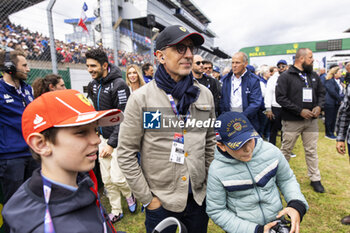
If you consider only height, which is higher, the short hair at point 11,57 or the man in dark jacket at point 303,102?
the short hair at point 11,57

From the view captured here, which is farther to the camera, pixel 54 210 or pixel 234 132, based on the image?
pixel 234 132

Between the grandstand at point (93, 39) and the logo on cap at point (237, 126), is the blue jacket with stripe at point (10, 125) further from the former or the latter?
the logo on cap at point (237, 126)

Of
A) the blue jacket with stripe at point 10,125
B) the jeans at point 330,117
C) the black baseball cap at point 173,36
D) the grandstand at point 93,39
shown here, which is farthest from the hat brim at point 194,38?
the jeans at point 330,117

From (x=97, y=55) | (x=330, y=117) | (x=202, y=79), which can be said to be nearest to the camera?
(x=97, y=55)

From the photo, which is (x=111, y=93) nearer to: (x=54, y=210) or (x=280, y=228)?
(x=54, y=210)

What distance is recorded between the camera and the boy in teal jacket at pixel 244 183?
59.1 inches

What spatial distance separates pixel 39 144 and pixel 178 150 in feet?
3.07

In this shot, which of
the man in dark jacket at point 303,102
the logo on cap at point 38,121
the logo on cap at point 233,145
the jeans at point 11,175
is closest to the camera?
the logo on cap at point 38,121

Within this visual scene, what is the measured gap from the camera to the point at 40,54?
5559 millimetres

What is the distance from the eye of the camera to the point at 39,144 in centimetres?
95

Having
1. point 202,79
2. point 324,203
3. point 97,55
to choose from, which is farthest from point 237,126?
point 324,203

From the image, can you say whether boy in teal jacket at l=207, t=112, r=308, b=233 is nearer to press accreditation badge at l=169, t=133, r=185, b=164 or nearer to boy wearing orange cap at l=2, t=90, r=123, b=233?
press accreditation badge at l=169, t=133, r=185, b=164

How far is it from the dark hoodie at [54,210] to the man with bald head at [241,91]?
3155 millimetres

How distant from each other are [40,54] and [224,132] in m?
5.95
